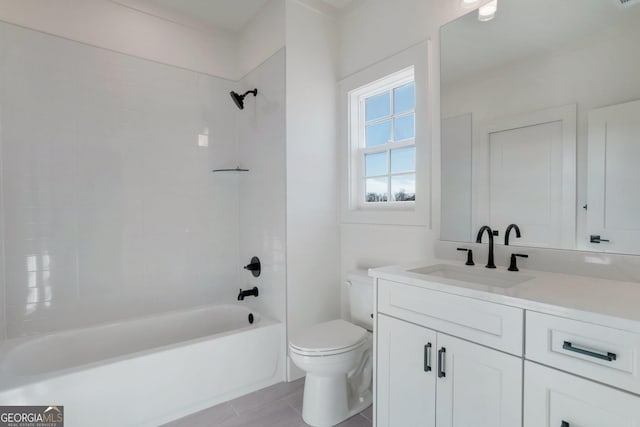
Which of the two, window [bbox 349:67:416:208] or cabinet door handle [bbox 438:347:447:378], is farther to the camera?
window [bbox 349:67:416:208]

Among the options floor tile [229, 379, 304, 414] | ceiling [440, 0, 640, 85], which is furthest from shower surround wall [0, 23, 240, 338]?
ceiling [440, 0, 640, 85]

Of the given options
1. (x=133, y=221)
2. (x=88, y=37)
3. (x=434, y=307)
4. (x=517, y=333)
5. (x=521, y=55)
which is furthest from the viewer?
(x=133, y=221)

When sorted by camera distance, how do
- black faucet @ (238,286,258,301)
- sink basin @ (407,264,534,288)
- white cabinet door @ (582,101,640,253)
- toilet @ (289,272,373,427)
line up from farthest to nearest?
1. black faucet @ (238,286,258,301)
2. toilet @ (289,272,373,427)
3. sink basin @ (407,264,534,288)
4. white cabinet door @ (582,101,640,253)

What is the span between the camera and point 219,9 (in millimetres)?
2449

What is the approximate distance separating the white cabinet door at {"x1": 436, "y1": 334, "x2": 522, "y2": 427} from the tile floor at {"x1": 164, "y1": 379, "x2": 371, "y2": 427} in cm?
77

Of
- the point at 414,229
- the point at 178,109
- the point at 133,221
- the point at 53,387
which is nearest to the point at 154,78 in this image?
the point at 178,109

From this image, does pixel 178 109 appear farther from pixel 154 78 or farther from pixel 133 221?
pixel 133 221

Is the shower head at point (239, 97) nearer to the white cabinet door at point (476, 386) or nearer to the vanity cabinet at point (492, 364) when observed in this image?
the vanity cabinet at point (492, 364)

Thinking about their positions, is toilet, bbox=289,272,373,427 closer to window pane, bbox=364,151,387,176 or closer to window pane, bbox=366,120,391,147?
window pane, bbox=364,151,387,176

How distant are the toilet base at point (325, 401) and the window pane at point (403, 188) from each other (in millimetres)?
1187

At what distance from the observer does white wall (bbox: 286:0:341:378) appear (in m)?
2.27

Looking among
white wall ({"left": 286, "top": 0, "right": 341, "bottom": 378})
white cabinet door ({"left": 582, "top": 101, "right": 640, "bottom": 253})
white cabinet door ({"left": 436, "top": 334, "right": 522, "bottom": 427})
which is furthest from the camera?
white wall ({"left": 286, "top": 0, "right": 341, "bottom": 378})

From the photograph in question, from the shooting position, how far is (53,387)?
1519mm

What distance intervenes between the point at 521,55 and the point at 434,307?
1273 mm
